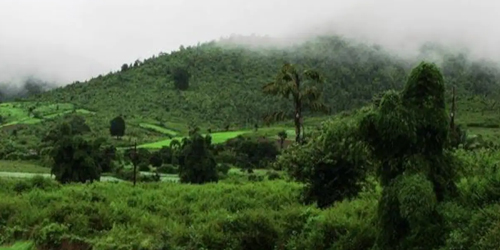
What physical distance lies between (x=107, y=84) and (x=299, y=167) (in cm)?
10042

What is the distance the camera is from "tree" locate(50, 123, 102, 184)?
39.3 m

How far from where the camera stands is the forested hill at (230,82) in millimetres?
102250

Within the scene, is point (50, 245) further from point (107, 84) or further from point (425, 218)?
point (107, 84)

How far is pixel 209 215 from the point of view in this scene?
2166 cm

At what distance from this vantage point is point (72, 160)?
39.8 meters

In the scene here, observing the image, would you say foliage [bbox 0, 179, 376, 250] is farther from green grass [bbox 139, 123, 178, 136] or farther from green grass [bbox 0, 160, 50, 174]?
green grass [bbox 139, 123, 178, 136]

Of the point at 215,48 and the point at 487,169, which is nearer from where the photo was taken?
the point at 487,169

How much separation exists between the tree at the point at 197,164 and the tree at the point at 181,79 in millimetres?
61561

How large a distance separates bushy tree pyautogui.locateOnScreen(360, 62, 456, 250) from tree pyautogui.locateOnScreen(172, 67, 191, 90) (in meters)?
93.1

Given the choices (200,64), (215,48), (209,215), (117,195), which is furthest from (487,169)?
(215,48)

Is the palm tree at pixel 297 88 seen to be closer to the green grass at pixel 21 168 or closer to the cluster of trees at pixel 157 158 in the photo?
the cluster of trees at pixel 157 158

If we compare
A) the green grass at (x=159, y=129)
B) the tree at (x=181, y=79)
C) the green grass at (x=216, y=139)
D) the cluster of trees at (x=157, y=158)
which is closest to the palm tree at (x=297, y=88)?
the cluster of trees at (x=157, y=158)

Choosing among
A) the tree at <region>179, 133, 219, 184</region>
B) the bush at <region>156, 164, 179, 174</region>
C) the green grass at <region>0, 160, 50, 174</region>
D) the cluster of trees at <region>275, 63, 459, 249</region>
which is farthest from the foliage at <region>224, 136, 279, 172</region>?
the cluster of trees at <region>275, 63, 459, 249</region>

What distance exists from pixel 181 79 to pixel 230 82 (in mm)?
9699
